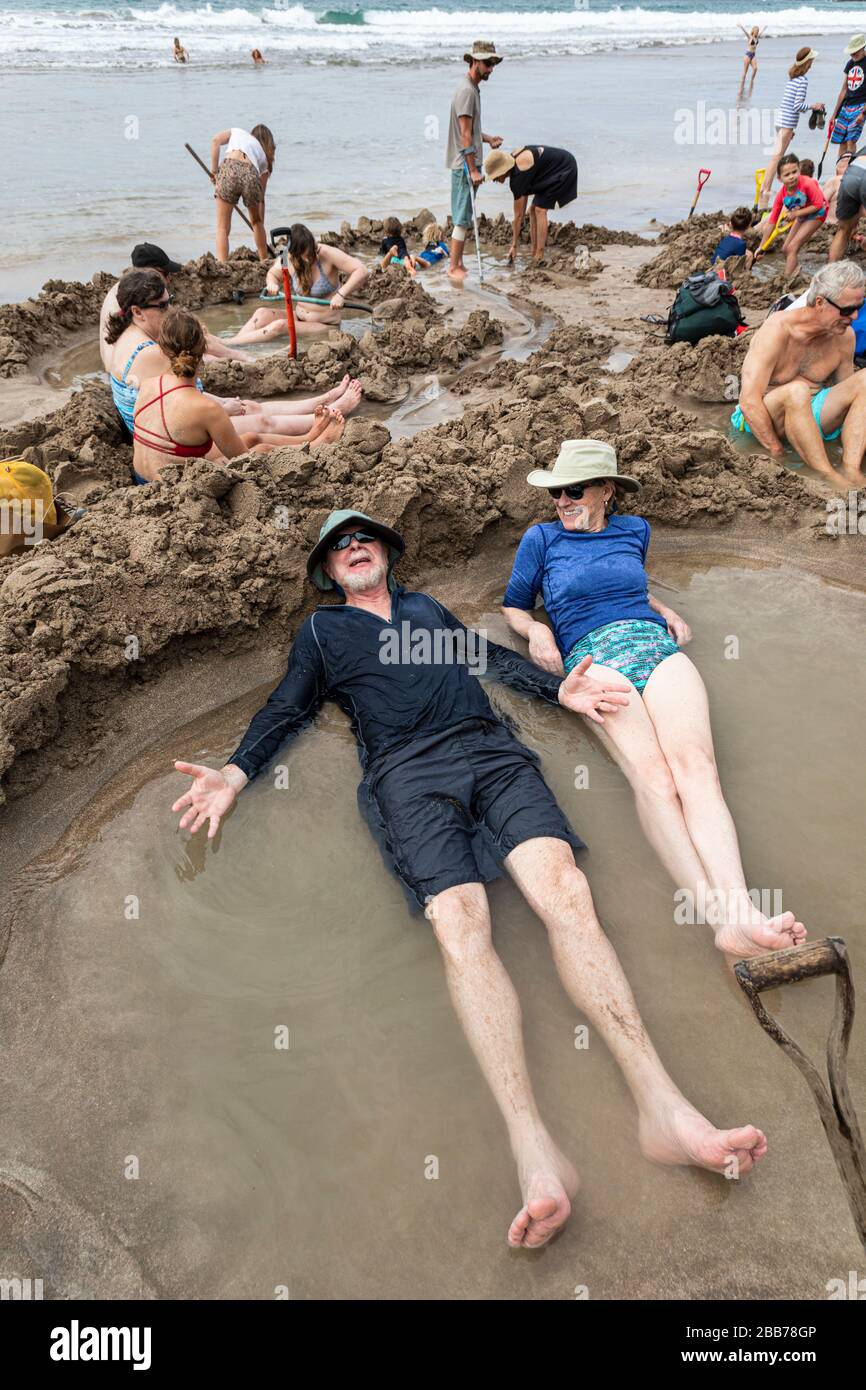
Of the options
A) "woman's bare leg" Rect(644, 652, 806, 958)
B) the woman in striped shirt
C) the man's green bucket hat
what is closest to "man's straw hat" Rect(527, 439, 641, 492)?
the man's green bucket hat

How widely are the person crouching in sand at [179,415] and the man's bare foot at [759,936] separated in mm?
3683

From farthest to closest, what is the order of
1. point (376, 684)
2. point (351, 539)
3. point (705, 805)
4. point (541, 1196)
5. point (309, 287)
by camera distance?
point (309, 287)
point (351, 539)
point (376, 684)
point (705, 805)
point (541, 1196)

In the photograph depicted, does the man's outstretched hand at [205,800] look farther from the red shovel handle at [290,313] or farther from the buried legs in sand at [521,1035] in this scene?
the red shovel handle at [290,313]

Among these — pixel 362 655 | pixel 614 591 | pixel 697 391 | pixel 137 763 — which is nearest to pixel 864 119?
pixel 697 391

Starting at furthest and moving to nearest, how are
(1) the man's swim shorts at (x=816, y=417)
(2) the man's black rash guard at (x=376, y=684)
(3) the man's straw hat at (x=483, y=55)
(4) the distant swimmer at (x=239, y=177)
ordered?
1. (4) the distant swimmer at (x=239, y=177)
2. (3) the man's straw hat at (x=483, y=55)
3. (1) the man's swim shorts at (x=816, y=417)
4. (2) the man's black rash guard at (x=376, y=684)

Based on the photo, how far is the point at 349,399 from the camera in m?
6.45

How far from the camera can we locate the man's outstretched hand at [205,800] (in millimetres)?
3140

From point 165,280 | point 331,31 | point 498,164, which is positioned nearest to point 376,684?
point 165,280

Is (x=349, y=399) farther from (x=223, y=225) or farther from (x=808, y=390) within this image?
(x=223, y=225)

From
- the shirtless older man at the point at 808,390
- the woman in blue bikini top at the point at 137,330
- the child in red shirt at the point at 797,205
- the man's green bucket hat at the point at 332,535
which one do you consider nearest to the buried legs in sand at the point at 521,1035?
the man's green bucket hat at the point at 332,535

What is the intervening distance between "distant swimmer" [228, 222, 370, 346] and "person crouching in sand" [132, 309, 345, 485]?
3426 millimetres

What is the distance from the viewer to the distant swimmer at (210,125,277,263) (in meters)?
8.95

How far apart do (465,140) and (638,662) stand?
804 cm
